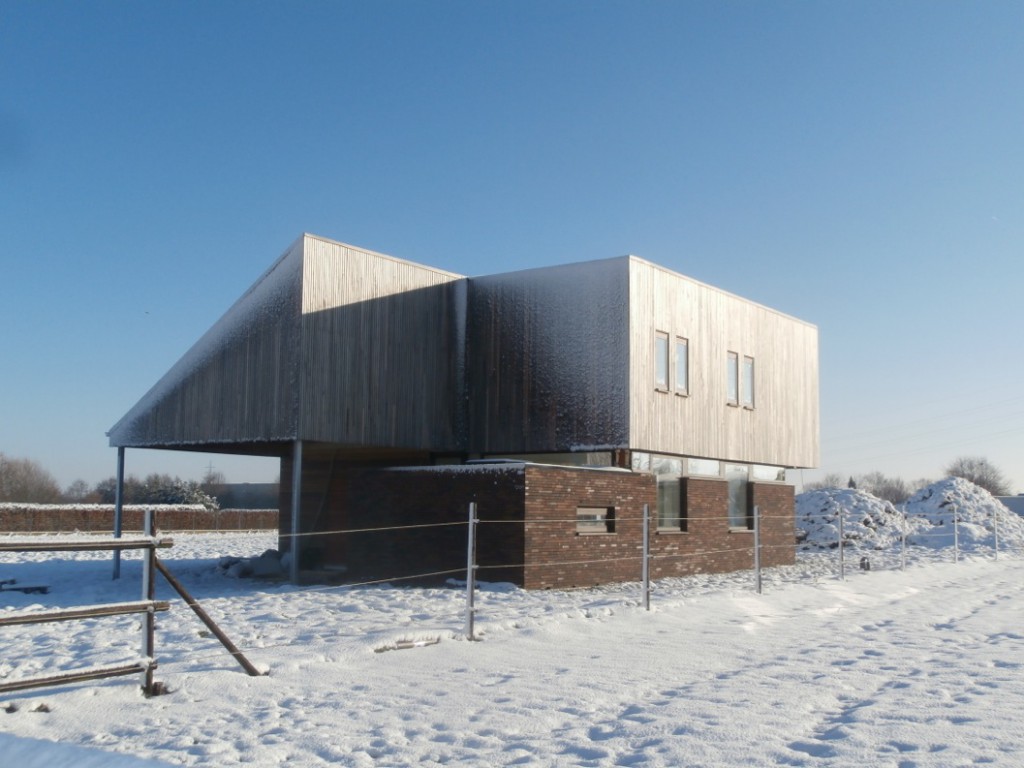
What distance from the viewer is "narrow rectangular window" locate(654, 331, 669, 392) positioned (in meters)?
19.3

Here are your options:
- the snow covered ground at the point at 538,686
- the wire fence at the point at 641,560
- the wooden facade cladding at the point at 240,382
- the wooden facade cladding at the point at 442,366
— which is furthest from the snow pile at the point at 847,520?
the wooden facade cladding at the point at 240,382

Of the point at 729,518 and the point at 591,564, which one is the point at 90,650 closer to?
the point at 591,564

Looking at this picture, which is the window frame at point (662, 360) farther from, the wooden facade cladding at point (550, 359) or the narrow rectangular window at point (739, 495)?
the narrow rectangular window at point (739, 495)

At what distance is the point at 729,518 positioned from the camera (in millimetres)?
20422

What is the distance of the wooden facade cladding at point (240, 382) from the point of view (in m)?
17.3

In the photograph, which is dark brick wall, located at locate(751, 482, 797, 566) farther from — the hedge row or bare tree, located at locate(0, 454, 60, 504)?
bare tree, located at locate(0, 454, 60, 504)

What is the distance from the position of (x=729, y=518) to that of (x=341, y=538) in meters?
8.06

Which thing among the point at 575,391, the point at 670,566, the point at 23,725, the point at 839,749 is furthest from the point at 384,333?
the point at 839,749

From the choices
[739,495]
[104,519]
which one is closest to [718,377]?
[739,495]

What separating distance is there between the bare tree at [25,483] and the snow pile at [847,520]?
54.7 m

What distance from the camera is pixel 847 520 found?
31188mm

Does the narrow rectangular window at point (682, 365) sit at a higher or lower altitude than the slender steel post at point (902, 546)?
higher

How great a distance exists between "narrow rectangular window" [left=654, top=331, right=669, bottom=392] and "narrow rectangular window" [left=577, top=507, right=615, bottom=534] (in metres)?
3.02

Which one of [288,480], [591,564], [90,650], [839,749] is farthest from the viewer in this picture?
[288,480]
